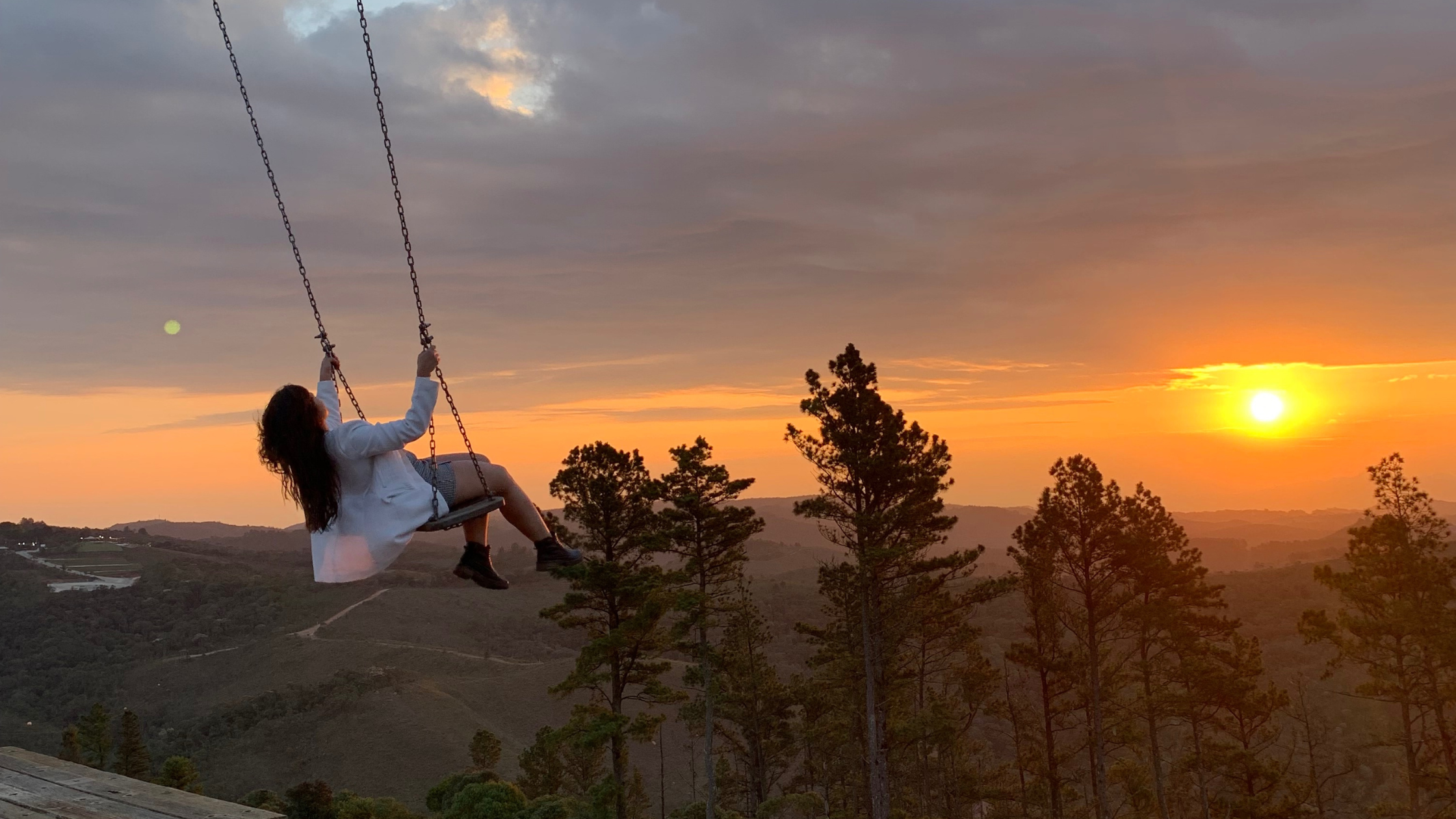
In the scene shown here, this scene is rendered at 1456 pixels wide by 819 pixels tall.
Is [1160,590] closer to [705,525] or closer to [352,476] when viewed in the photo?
[705,525]

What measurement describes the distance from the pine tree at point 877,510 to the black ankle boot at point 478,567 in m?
23.6

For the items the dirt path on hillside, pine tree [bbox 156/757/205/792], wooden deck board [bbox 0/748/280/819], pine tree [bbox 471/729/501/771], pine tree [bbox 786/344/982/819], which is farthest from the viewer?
the dirt path on hillside

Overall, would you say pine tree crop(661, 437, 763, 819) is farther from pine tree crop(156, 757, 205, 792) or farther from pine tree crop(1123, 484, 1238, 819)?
pine tree crop(156, 757, 205, 792)

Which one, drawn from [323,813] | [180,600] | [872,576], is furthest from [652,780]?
[180,600]

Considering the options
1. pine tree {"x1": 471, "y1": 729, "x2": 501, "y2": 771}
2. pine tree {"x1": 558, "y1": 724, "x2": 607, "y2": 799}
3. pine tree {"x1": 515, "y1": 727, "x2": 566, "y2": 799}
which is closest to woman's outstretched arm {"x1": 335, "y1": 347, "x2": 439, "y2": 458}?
pine tree {"x1": 558, "y1": 724, "x2": 607, "y2": 799}

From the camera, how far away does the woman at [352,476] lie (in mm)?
7121

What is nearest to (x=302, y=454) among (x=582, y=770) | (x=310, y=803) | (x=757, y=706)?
(x=310, y=803)

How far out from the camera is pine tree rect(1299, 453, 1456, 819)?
2711 centimetres

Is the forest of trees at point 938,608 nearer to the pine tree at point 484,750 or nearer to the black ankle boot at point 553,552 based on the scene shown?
the pine tree at point 484,750

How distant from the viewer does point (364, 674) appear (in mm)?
86688

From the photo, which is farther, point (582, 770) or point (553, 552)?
point (582, 770)

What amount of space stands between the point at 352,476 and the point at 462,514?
0.87 metres

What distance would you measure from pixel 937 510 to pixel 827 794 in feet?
A: 83.1

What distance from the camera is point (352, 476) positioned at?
7328mm
